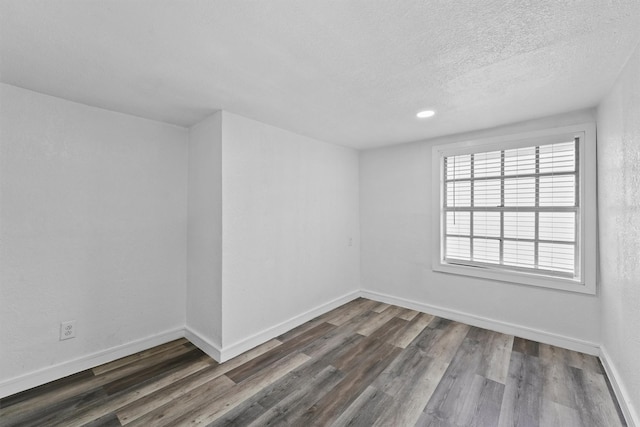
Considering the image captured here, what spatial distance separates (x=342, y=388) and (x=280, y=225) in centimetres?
164

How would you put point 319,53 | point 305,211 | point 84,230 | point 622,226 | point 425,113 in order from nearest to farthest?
point 319,53
point 622,226
point 84,230
point 425,113
point 305,211

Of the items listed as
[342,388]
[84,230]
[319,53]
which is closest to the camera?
[319,53]

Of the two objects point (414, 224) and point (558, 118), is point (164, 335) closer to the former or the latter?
point (414, 224)

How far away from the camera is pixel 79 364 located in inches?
89.1

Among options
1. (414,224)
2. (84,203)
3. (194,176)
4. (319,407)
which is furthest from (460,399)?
(84,203)

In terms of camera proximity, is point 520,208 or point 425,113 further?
point 520,208

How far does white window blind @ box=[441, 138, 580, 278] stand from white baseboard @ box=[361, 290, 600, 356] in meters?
0.60

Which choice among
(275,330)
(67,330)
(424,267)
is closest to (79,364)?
(67,330)

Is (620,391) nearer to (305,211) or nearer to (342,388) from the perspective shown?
(342,388)

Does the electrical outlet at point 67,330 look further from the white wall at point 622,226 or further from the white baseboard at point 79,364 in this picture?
the white wall at point 622,226

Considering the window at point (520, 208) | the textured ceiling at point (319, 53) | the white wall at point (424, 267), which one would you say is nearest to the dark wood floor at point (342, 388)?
the white wall at point (424, 267)

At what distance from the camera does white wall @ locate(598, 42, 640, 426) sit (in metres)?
1.59

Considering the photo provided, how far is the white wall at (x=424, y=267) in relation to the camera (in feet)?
8.64

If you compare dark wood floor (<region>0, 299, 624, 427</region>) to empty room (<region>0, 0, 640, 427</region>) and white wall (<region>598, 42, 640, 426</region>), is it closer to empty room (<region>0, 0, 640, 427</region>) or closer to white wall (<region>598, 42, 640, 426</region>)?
empty room (<region>0, 0, 640, 427</region>)
